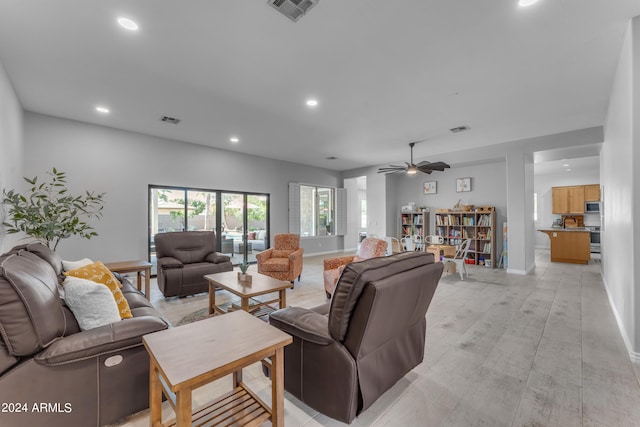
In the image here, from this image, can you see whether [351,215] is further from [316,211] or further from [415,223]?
[415,223]

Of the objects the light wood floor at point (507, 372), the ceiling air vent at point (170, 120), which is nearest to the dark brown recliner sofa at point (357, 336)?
the light wood floor at point (507, 372)

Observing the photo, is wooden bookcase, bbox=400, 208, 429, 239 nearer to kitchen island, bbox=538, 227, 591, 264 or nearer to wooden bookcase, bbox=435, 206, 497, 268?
Answer: wooden bookcase, bbox=435, 206, 497, 268

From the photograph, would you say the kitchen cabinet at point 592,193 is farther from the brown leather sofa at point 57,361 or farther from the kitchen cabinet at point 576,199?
the brown leather sofa at point 57,361

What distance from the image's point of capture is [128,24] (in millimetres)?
2240

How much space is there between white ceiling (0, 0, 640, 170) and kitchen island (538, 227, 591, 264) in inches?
135

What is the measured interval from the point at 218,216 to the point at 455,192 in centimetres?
617

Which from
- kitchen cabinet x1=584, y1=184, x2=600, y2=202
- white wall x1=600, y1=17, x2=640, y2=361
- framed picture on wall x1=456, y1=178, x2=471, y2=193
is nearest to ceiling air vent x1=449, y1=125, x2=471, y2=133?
white wall x1=600, y1=17, x2=640, y2=361

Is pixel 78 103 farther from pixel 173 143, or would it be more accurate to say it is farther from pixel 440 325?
pixel 440 325

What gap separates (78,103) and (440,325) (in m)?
5.54

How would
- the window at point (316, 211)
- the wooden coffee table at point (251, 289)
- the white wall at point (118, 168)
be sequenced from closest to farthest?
the wooden coffee table at point (251, 289) < the white wall at point (118, 168) < the window at point (316, 211)

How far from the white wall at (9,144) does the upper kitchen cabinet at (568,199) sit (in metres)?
12.9

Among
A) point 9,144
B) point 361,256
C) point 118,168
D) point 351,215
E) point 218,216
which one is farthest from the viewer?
point 351,215

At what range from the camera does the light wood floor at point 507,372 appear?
5.56ft

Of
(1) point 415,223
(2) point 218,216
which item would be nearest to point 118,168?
(2) point 218,216
